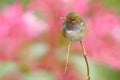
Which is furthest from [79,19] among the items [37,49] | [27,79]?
[37,49]

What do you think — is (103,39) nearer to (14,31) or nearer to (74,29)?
(14,31)

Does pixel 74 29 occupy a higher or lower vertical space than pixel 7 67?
lower

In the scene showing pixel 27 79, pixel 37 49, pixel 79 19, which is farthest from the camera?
pixel 37 49

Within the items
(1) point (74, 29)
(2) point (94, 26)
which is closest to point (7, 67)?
(2) point (94, 26)

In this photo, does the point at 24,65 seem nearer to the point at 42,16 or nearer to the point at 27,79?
the point at 27,79

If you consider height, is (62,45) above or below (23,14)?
below

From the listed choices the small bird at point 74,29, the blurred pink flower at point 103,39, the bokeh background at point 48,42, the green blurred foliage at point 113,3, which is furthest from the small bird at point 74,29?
the green blurred foliage at point 113,3

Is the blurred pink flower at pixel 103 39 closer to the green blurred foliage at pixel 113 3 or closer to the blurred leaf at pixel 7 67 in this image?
the blurred leaf at pixel 7 67
